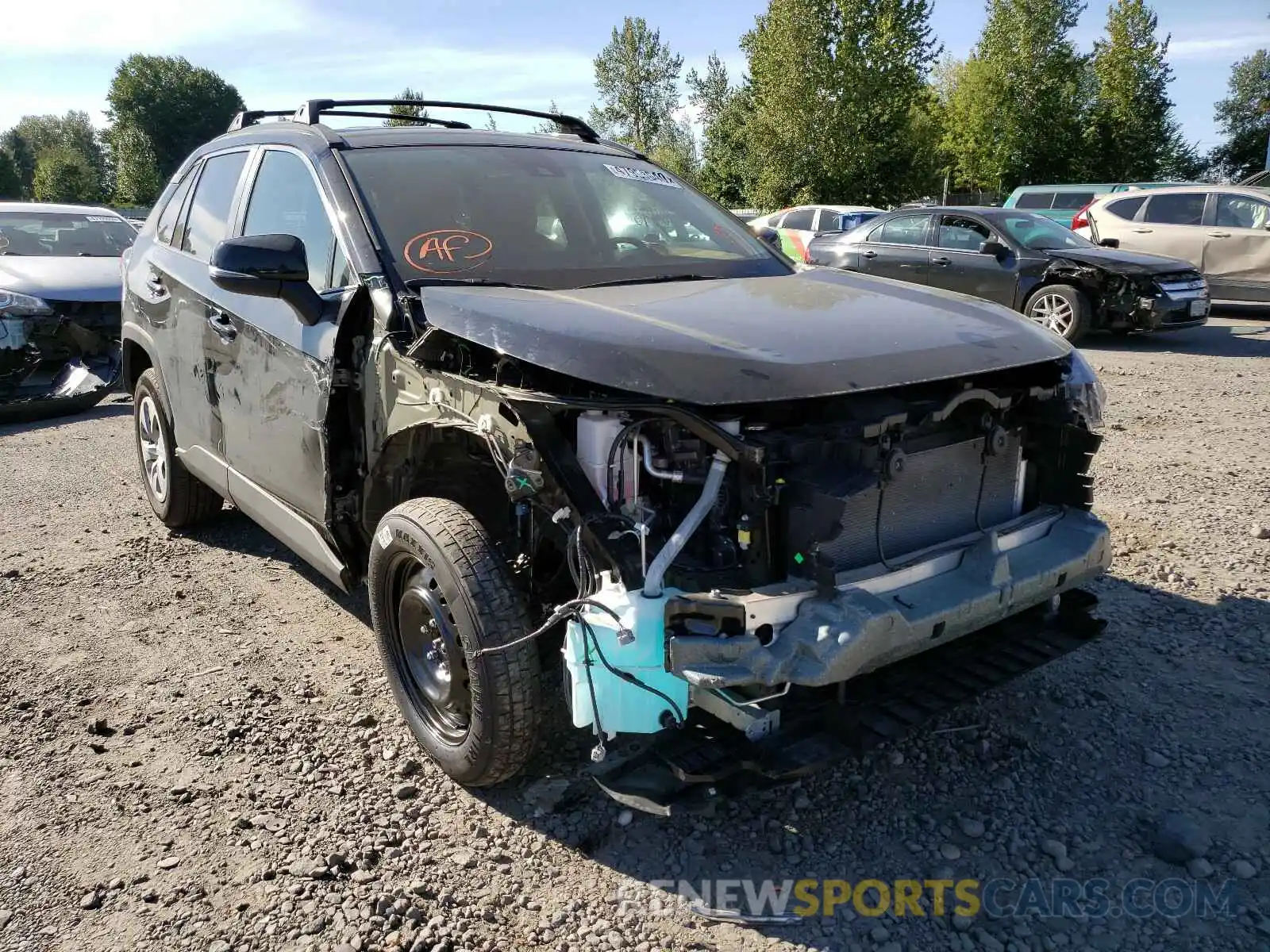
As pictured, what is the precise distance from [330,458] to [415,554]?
0.65 meters

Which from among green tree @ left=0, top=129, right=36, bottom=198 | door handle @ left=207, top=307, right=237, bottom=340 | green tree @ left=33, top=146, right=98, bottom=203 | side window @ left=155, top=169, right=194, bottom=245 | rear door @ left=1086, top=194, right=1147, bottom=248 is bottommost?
door handle @ left=207, top=307, right=237, bottom=340

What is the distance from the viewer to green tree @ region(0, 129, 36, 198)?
77.8 metres

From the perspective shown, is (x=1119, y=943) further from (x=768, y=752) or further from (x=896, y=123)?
(x=896, y=123)

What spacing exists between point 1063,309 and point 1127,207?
13.8 feet

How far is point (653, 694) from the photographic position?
230 cm

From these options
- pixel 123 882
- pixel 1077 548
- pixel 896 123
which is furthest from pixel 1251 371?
pixel 896 123

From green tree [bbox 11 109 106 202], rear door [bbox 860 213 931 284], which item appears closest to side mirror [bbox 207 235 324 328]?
rear door [bbox 860 213 931 284]

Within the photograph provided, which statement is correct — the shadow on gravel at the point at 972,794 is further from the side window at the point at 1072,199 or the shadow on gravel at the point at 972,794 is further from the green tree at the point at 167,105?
the green tree at the point at 167,105

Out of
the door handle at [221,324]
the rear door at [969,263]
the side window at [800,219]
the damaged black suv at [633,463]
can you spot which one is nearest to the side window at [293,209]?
the damaged black suv at [633,463]

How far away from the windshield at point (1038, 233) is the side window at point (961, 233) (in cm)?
22

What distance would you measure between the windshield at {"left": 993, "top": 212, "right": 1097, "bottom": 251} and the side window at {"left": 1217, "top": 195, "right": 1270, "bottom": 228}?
289cm

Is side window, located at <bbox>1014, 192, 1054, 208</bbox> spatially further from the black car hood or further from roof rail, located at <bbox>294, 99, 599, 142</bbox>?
roof rail, located at <bbox>294, 99, 599, 142</bbox>

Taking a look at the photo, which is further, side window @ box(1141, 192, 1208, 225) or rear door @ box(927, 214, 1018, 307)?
side window @ box(1141, 192, 1208, 225)

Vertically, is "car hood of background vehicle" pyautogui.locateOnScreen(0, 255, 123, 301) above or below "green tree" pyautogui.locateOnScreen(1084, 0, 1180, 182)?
below
